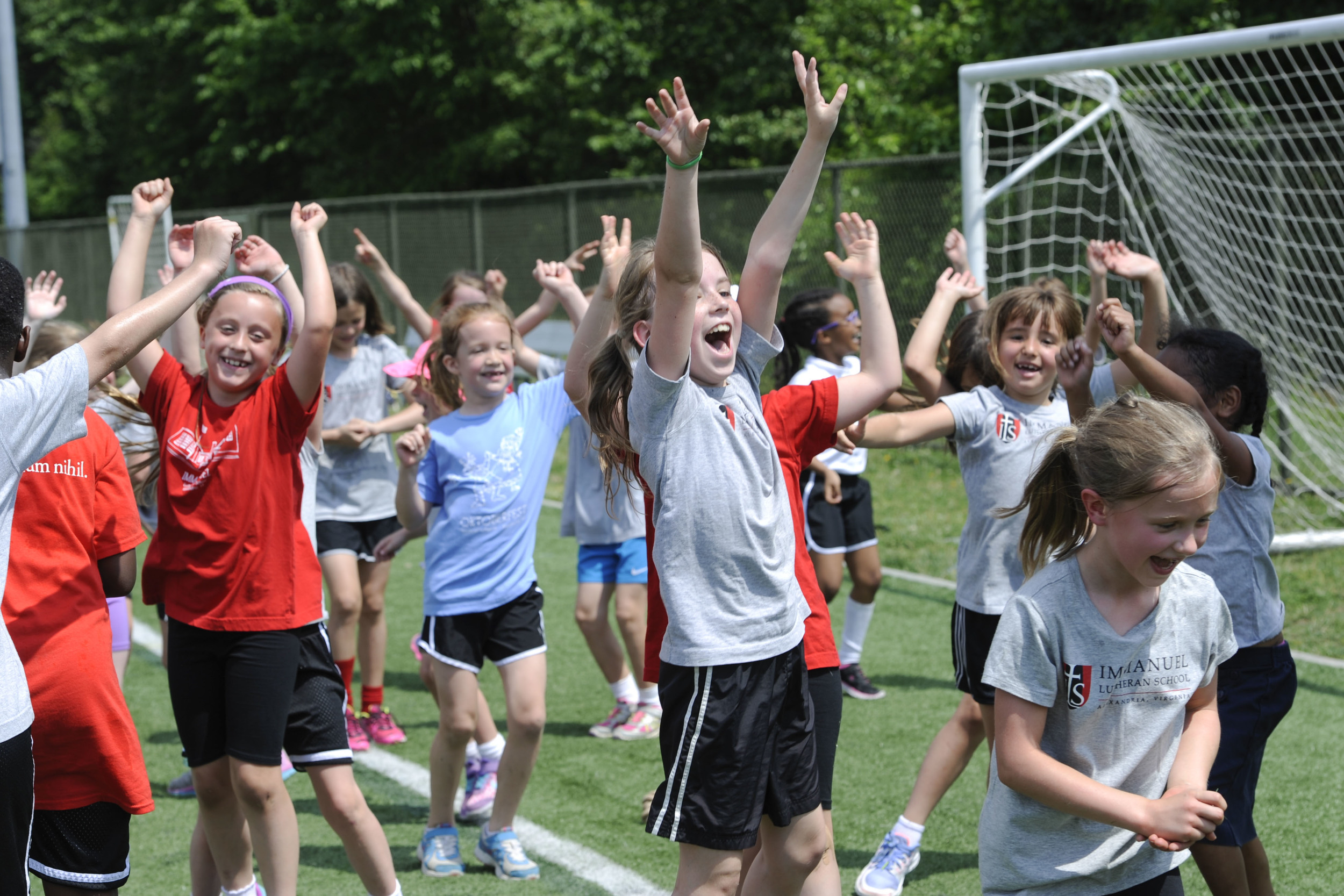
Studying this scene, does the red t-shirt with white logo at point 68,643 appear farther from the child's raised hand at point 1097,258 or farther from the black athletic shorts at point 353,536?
the child's raised hand at point 1097,258

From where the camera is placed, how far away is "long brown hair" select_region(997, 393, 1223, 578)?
2.39 meters

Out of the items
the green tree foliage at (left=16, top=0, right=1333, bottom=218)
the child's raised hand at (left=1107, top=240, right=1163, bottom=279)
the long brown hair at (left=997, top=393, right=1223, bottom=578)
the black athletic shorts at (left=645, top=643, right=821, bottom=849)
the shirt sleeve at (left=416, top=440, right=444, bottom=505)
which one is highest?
the green tree foliage at (left=16, top=0, right=1333, bottom=218)

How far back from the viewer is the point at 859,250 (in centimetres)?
313

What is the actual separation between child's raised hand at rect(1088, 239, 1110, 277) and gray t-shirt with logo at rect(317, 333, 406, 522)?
9.39 feet

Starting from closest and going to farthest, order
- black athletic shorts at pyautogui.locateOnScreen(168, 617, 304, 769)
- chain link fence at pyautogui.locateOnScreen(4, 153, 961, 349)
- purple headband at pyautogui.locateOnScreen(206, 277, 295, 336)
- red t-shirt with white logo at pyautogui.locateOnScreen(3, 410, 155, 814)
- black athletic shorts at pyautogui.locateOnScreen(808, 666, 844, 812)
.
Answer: red t-shirt with white logo at pyautogui.locateOnScreen(3, 410, 155, 814) < black athletic shorts at pyautogui.locateOnScreen(808, 666, 844, 812) < black athletic shorts at pyautogui.locateOnScreen(168, 617, 304, 769) < purple headband at pyautogui.locateOnScreen(206, 277, 295, 336) < chain link fence at pyautogui.locateOnScreen(4, 153, 961, 349)

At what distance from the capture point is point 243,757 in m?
3.38

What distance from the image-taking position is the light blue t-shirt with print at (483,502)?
166 inches

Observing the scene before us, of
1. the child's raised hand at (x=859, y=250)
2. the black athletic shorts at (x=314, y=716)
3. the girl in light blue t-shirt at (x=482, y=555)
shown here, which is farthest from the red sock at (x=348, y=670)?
the child's raised hand at (x=859, y=250)

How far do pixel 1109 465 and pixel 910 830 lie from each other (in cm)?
184

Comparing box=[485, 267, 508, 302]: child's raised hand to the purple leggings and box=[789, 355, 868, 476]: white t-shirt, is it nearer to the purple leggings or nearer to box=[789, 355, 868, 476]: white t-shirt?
box=[789, 355, 868, 476]: white t-shirt

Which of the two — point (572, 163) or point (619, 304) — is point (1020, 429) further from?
point (572, 163)

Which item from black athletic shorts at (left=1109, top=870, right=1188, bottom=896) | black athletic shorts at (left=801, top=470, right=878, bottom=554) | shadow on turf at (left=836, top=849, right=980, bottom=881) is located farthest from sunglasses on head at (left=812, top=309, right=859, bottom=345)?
black athletic shorts at (left=1109, top=870, right=1188, bottom=896)

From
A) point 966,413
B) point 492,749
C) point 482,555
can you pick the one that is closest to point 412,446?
point 482,555

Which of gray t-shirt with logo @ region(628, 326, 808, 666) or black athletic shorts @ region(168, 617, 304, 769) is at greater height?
gray t-shirt with logo @ region(628, 326, 808, 666)
